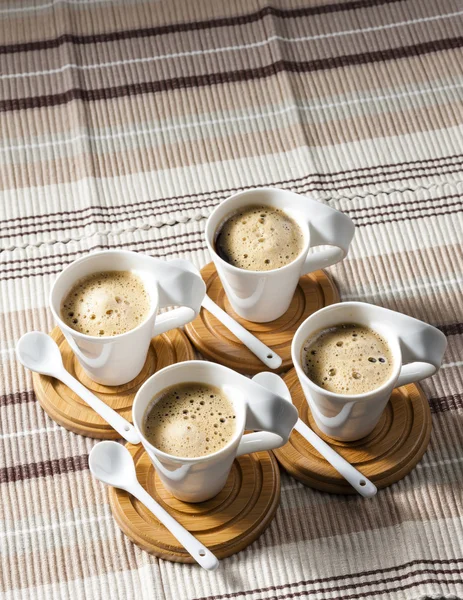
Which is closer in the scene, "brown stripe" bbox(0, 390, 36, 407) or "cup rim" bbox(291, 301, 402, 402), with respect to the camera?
"cup rim" bbox(291, 301, 402, 402)

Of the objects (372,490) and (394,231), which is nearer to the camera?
(372,490)

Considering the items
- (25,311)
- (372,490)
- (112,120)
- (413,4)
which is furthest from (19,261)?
(413,4)

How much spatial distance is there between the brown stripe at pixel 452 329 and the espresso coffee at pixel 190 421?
320mm

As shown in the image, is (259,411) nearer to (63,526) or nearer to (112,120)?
(63,526)

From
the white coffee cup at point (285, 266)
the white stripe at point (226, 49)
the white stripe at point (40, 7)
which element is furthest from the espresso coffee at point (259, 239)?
the white stripe at point (40, 7)

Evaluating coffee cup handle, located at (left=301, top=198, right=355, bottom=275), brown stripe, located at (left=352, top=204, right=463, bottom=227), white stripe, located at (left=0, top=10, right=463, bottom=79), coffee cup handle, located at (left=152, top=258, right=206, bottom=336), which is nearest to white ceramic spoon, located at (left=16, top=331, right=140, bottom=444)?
coffee cup handle, located at (left=152, top=258, right=206, bottom=336)

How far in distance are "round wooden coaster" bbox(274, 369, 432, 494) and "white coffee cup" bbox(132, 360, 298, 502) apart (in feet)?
0.22

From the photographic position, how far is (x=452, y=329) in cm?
96

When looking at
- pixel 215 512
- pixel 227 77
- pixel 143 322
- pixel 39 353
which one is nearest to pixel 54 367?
pixel 39 353

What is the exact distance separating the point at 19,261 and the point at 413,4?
2.57 ft

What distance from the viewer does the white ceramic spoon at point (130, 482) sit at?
77cm

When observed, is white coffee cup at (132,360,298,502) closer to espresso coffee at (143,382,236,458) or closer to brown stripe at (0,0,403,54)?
espresso coffee at (143,382,236,458)

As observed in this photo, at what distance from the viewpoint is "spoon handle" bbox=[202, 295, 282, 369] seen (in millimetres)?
902

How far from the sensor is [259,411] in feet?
2.43
